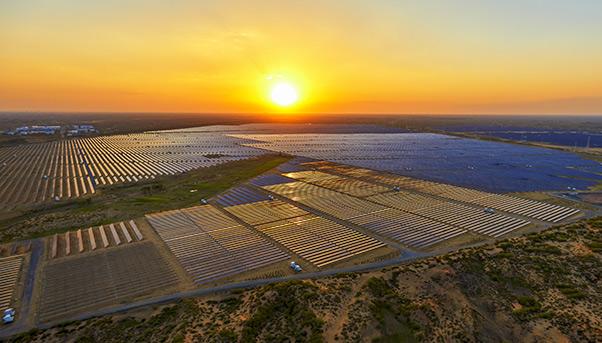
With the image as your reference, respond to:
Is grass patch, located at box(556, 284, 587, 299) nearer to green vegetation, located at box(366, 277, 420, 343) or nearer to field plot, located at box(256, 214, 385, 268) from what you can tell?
green vegetation, located at box(366, 277, 420, 343)

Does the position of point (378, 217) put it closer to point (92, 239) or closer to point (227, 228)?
point (227, 228)

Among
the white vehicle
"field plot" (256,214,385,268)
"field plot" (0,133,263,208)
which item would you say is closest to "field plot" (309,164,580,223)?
"field plot" (256,214,385,268)

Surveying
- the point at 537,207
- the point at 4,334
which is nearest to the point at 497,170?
the point at 537,207

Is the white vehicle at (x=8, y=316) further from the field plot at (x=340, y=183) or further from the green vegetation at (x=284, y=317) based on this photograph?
the field plot at (x=340, y=183)

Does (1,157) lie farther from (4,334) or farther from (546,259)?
(546,259)

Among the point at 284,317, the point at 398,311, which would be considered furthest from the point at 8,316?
the point at 398,311

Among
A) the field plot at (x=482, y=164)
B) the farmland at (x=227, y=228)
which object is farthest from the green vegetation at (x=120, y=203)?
the field plot at (x=482, y=164)

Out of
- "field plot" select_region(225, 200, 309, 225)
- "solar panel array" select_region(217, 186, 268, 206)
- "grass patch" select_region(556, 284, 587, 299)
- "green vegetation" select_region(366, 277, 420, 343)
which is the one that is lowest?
"grass patch" select_region(556, 284, 587, 299)
